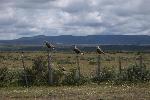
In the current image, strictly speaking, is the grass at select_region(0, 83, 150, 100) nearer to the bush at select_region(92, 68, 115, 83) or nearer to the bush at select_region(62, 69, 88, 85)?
Result: the bush at select_region(62, 69, 88, 85)

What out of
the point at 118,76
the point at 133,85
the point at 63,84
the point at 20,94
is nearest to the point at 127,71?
the point at 118,76

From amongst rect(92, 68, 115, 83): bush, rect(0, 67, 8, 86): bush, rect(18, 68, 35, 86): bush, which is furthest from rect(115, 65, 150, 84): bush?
rect(0, 67, 8, 86): bush

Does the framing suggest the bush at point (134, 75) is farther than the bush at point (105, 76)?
No

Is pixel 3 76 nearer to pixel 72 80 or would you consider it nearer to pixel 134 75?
pixel 72 80

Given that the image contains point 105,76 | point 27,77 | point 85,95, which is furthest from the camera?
point 105,76

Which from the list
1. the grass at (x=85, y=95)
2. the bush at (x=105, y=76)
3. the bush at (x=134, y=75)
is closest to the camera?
the grass at (x=85, y=95)

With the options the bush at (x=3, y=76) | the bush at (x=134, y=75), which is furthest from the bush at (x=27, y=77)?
the bush at (x=134, y=75)

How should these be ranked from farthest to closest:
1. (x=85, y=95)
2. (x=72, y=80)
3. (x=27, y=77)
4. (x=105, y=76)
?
(x=105, y=76) → (x=72, y=80) → (x=27, y=77) → (x=85, y=95)

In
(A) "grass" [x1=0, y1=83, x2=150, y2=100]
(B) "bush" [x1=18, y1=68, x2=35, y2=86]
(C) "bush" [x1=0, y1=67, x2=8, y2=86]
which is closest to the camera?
(A) "grass" [x1=0, y1=83, x2=150, y2=100]

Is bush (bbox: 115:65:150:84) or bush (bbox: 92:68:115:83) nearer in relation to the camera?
bush (bbox: 115:65:150:84)

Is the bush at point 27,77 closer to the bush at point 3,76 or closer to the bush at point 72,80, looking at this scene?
the bush at point 3,76

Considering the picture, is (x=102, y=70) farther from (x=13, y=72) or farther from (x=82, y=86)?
(x=13, y=72)

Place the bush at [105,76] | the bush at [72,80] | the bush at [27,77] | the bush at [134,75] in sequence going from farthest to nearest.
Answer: the bush at [105,76]
the bush at [134,75]
the bush at [72,80]
the bush at [27,77]

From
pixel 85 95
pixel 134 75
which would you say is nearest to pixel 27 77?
pixel 134 75
